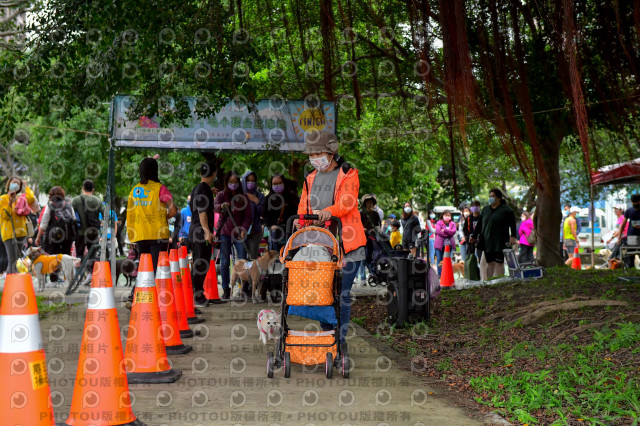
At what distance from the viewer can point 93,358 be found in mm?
4055

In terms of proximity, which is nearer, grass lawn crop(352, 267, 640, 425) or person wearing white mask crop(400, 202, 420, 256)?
grass lawn crop(352, 267, 640, 425)

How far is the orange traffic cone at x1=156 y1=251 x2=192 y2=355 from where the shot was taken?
6.70 metres

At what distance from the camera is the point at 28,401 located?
3.36 m

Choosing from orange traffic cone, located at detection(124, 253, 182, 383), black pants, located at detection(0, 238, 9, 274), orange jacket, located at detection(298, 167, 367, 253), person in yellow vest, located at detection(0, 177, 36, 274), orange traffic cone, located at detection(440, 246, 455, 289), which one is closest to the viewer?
orange traffic cone, located at detection(124, 253, 182, 383)

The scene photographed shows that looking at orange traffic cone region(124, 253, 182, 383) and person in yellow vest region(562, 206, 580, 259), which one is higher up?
person in yellow vest region(562, 206, 580, 259)

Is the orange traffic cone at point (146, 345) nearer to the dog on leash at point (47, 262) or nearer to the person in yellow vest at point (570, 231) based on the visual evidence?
the dog on leash at point (47, 262)

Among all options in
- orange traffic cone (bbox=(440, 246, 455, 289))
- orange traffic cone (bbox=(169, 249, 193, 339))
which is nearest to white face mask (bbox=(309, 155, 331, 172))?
orange traffic cone (bbox=(169, 249, 193, 339))

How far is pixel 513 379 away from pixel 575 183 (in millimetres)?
37469

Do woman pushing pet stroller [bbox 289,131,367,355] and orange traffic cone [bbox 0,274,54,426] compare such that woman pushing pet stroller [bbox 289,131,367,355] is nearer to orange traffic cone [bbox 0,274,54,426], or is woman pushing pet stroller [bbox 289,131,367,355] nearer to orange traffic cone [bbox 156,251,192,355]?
orange traffic cone [bbox 156,251,192,355]

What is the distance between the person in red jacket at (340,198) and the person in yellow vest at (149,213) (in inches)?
96.8

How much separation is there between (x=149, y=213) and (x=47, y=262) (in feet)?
18.6

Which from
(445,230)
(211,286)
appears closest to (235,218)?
(211,286)

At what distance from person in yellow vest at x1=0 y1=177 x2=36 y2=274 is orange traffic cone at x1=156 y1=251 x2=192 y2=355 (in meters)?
6.96

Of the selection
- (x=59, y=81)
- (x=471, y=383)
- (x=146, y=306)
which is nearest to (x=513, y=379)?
(x=471, y=383)
